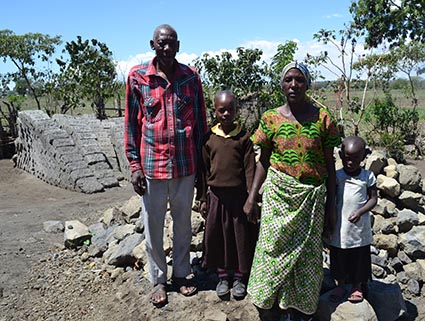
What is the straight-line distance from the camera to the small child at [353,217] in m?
2.66

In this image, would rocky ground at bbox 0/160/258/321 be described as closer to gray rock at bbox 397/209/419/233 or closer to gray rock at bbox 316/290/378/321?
gray rock at bbox 316/290/378/321

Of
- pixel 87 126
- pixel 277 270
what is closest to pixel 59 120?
pixel 87 126

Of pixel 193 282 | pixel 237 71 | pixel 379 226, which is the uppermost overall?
pixel 237 71

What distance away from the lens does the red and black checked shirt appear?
284cm

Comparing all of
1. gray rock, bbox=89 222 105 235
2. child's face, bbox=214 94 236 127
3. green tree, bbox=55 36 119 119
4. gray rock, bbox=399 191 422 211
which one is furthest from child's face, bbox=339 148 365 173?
green tree, bbox=55 36 119 119

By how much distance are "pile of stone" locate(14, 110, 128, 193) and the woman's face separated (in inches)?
291

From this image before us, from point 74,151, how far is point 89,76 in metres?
7.22

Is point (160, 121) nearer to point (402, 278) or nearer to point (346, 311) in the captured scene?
point (346, 311)

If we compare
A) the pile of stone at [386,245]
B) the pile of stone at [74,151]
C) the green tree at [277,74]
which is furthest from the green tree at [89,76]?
the pile of stone at [386,245]

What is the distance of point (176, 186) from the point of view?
2969mm

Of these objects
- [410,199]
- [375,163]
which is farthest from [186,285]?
[410,199]

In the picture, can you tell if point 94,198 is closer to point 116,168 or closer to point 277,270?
point 116,168

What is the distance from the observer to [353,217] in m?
2.64

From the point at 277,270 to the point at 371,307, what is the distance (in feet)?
2.35
